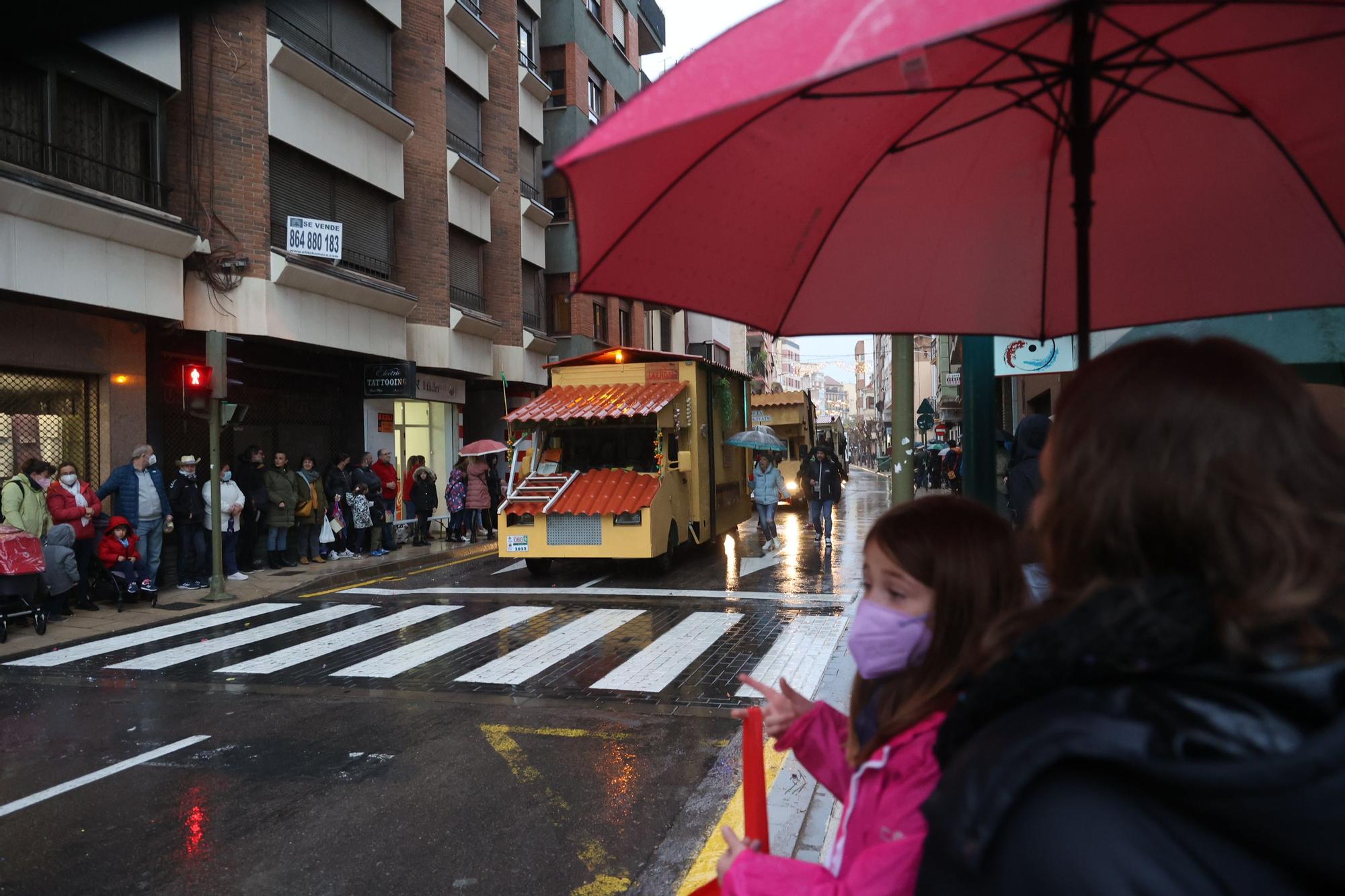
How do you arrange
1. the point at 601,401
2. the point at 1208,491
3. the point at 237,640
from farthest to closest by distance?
1. the point at 601,401
2. the point at 237,640
3. the point at 1208,491

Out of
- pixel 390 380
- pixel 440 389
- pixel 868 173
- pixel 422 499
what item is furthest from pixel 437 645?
pixel 440 389

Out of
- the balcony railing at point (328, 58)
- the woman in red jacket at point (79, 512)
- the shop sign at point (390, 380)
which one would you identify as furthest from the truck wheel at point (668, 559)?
the balcony railing at point (328, 58)

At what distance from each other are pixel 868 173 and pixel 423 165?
20.0 metres

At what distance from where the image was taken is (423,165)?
20.9m

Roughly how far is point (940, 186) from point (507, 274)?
23.4 meters

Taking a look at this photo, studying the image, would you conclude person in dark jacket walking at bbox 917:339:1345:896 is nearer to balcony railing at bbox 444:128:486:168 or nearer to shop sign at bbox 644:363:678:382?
shop sign at bbox 644:363:678:382

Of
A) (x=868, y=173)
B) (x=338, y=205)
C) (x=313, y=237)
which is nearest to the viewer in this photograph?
(x=868, y=173)

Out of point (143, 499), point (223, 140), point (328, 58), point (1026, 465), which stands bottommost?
point (143, 499)

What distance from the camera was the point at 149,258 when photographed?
13.2 m

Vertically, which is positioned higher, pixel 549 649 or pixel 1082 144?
pixel 1082 144

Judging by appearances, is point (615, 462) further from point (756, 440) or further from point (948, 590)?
point (948, 590)

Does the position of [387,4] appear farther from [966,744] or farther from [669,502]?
[966,744]

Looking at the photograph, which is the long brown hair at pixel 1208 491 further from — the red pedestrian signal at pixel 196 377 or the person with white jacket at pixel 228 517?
the person with white jacket at pixel 228 517

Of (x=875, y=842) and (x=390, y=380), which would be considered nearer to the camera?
(x=875, y=842)
